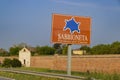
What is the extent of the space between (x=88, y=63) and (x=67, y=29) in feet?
81.4

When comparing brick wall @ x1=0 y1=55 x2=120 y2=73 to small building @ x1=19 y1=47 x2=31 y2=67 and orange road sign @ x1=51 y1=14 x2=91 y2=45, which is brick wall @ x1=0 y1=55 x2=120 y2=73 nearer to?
small building @ x1=19 y1=47 x2=31 y2=67

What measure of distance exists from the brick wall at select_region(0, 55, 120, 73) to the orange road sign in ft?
57.5

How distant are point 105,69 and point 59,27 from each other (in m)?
21.7

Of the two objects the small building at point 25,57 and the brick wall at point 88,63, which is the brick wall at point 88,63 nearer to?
the brick wall at point 88,63

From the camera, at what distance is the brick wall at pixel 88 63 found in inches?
2032

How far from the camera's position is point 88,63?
57.7 metres

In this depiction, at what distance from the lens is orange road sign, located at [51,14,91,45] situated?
33344 millimetres

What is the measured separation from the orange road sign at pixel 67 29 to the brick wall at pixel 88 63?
17.5m

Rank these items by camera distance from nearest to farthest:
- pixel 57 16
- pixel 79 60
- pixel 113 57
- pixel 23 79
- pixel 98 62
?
pixel 23 79 → pixel 57 16 → pixel 113 57 → pixel 98 62 → pixel 79 60

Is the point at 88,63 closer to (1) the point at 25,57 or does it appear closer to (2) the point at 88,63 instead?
(2) the point at 88,63

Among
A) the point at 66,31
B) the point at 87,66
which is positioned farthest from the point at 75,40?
the point at 87,66

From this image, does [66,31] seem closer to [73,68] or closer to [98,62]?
[98,62]

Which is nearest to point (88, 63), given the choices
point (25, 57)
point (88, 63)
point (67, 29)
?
point (88, 63)

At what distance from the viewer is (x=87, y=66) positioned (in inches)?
2279
